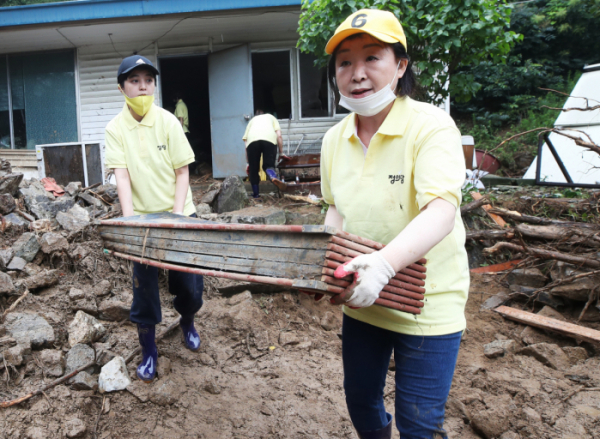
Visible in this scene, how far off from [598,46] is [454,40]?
1161 centimetres

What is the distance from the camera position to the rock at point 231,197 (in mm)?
6532

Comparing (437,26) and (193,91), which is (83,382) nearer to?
(437,26)

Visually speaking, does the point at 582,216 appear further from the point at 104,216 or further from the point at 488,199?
the point at 104,216

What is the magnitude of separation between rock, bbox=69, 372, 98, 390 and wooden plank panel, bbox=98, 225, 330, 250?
139cm

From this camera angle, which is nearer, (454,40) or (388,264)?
(388,264)

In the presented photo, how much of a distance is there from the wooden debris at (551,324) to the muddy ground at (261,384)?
9cm

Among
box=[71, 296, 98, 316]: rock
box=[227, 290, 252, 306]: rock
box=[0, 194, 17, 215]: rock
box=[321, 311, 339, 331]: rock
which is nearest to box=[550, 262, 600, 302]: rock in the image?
box=[321, 311, 339, 331]: rock

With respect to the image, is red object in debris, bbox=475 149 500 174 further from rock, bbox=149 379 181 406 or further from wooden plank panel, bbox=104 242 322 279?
wooden plank panel, bbox=104 242 322 279

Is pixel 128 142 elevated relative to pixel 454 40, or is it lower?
lower

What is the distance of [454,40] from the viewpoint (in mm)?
5703

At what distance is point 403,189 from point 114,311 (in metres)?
3.02

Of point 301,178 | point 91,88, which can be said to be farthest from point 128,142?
point 91,88

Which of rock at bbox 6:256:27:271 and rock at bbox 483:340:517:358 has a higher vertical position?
rock at bbox 6:256:27:271

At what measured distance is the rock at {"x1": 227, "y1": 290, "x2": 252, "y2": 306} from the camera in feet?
13.8
